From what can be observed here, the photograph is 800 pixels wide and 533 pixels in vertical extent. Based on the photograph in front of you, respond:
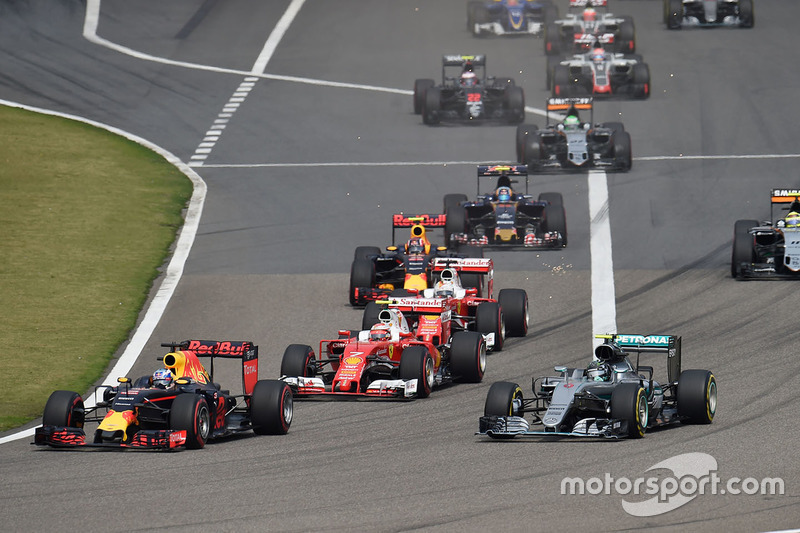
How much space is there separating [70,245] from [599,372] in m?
21.3

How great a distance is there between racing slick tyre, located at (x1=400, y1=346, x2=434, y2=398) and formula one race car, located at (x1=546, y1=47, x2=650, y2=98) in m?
28.8

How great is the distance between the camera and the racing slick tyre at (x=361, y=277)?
3650 cm

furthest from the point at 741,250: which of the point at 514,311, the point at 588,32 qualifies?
the point at 588,32

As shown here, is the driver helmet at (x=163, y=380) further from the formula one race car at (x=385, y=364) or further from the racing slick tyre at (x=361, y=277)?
the racing slick tyre at (x=361, y=277)

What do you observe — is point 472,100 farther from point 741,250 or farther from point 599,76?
point 741,250

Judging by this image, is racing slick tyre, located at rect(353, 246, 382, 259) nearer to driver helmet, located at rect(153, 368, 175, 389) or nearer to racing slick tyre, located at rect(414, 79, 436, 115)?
driver helmet, located at rect(153, 368, 175, 389)

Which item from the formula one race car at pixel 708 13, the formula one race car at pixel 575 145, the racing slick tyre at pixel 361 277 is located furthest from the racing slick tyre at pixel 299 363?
the formula one race car at pixel 708 13

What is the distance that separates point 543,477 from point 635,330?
13382 millimetres

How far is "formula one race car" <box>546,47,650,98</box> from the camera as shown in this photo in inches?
2174

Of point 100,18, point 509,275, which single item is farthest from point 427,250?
point 100,18

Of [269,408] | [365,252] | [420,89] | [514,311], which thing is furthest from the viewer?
[420,89]

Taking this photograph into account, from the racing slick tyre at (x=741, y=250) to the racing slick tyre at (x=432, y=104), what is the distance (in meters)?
17.7

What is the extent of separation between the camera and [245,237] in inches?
1709

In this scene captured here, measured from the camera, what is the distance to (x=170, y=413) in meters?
23.7
